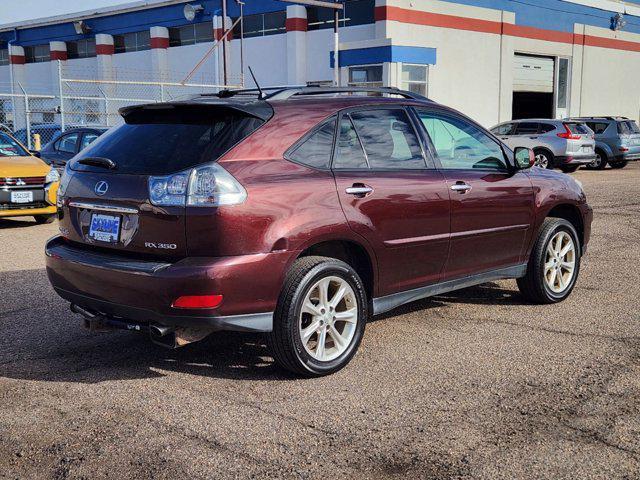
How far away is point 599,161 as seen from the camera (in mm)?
24562

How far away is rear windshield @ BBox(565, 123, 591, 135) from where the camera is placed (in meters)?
21.9

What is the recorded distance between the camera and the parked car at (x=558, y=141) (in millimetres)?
21609

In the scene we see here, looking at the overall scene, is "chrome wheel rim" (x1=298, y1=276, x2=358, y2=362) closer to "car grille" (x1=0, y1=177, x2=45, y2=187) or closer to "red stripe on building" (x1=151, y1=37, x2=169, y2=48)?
"car grille" (x1=0, y1=177, x2=45, y2=187)

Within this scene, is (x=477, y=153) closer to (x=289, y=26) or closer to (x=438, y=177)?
(x=438, y=177)

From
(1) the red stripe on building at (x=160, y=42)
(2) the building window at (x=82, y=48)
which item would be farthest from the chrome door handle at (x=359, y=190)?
(2) the building window at (x=82, y=48)

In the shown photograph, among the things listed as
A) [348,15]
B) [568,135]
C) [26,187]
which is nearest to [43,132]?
[348,15]

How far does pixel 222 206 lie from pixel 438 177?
1.86 m

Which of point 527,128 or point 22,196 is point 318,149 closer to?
point 22,196

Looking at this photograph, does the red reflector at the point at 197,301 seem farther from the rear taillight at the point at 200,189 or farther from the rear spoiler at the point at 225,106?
the rear spoiler at the point at 225,106

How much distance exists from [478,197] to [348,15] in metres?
24.8

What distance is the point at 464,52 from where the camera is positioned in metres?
29.4

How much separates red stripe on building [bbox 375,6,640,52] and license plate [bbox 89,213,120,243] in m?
23.9

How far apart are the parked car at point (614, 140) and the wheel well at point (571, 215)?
18358mm

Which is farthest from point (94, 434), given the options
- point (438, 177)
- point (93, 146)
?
point (438, 177)
